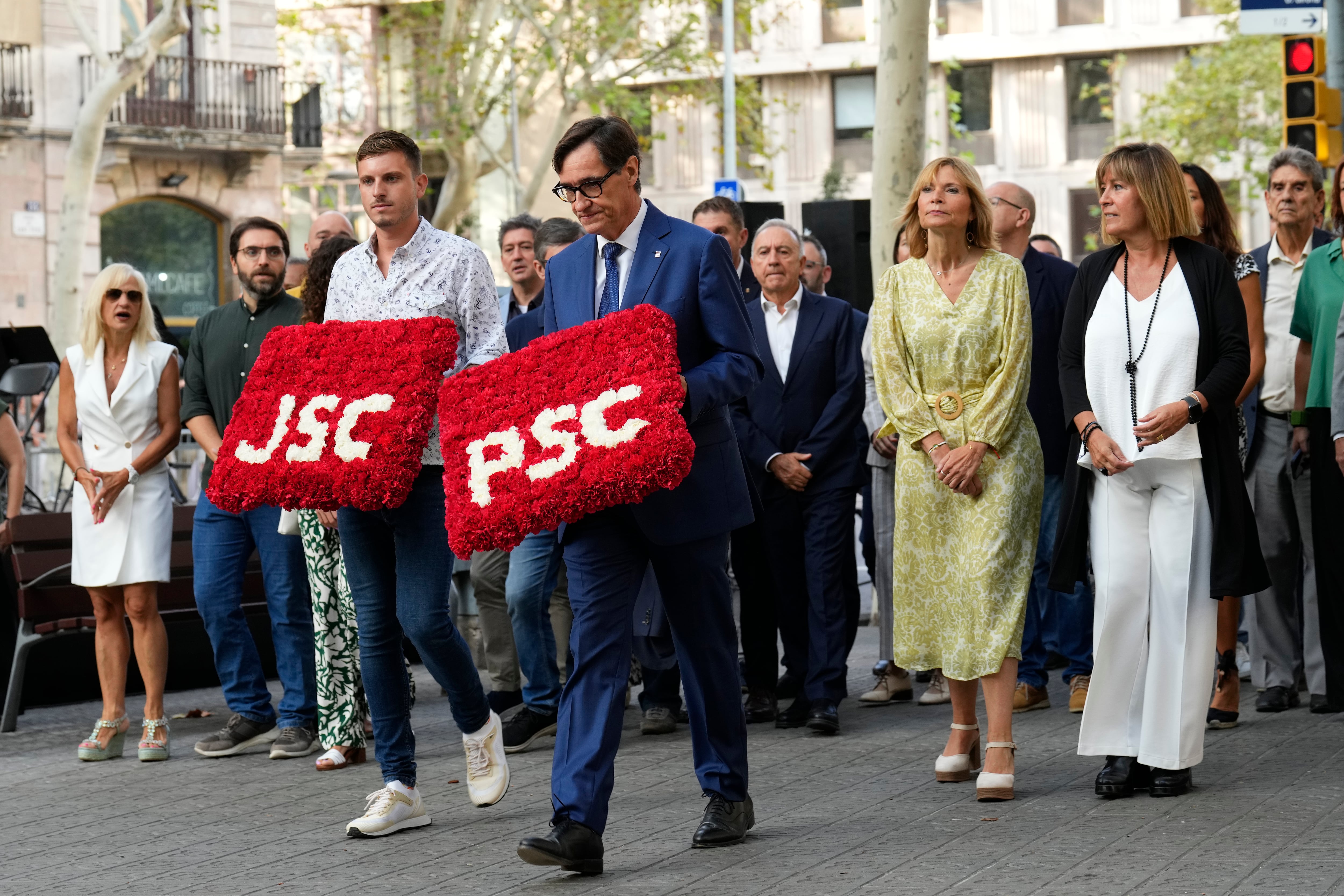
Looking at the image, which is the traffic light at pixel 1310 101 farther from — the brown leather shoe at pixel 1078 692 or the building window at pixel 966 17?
the building window at pixel 966 17

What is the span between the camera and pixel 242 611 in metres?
8.69

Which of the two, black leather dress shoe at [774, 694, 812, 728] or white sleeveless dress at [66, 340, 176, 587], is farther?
black leather dress shoe at [774, 694, 812, 728]

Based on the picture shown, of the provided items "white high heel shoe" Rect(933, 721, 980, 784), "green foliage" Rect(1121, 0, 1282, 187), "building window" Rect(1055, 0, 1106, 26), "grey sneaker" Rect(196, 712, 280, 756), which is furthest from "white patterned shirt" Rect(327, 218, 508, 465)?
"building window" Rect(1055, 0, 1106, 26)

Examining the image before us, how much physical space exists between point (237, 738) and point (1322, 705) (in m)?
5.02

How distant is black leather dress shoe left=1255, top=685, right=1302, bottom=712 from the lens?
8.50m

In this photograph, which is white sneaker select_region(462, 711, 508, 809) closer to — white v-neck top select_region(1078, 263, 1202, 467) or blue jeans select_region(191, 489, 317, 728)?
blue jeans select_region(191, 489, 317, 728)

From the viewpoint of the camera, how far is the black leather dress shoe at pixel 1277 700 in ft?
27.9

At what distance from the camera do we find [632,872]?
18.8 ft

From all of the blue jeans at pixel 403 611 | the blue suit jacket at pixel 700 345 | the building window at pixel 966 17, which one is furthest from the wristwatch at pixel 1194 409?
the building window at pixel 966 17

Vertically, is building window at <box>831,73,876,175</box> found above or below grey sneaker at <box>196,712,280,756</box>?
above

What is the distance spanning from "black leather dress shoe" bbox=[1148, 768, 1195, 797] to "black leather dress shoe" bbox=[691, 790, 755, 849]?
5.07 feet

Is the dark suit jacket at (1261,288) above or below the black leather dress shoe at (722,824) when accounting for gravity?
above

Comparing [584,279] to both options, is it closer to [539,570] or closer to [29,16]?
[539,570]

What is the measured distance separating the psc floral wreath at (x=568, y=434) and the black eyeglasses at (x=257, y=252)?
291cm
